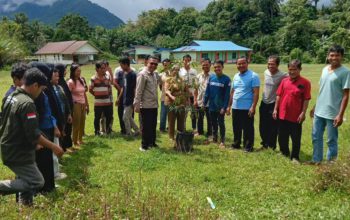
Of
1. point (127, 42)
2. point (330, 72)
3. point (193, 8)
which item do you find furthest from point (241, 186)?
point (193, 8)

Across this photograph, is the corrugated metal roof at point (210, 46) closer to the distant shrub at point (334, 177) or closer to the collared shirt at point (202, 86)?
the collared shirt at point (202, 86)

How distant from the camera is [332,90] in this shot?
6180 millimetres

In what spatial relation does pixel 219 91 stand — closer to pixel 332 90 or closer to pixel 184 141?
pixel 184 141

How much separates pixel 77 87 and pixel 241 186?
14.4ft

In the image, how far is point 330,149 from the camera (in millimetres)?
6383

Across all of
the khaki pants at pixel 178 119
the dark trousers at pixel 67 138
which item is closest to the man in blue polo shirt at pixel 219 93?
the khaki pants at pixel 178 119

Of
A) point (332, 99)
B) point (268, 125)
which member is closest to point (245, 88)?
point (268, 125)

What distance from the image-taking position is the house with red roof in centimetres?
6362

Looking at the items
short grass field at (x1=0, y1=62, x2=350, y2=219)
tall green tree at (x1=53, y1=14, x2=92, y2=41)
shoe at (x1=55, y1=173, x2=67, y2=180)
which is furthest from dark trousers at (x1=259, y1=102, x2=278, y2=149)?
tall green tree at (x1=53, y1=14, x2=92, y2=41)

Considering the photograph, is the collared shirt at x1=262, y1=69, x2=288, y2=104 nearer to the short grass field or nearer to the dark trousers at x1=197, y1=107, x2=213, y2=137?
the short grass field

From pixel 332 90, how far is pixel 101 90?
5.16m

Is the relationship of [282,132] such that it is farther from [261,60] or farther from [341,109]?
[261,60]

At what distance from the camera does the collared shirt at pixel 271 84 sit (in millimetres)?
7461

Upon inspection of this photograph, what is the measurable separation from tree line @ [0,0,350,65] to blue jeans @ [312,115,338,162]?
165ft
